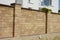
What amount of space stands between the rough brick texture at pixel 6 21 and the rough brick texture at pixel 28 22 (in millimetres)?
529

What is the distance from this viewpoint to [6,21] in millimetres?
12234

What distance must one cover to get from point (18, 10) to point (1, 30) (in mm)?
2048

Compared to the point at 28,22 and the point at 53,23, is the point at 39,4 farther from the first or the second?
the point at 28,22

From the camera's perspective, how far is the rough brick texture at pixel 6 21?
11.9m

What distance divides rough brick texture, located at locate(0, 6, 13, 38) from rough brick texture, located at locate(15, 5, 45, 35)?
1.74 feet

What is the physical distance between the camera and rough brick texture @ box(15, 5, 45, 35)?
43.1ft

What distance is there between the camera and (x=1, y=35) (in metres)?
11.9

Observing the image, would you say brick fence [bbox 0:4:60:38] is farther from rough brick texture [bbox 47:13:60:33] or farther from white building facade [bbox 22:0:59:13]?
white building facade [bbox 22:0:59:13]

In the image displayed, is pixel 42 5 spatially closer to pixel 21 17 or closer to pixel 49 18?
pixel 49 18

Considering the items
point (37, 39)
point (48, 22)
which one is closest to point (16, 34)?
point (37, 39)

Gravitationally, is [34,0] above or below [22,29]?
above

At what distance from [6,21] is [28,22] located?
2576mm

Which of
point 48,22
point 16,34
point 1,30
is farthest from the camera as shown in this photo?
point 48,22

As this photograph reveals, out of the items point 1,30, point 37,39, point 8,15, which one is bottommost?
point 37,39
